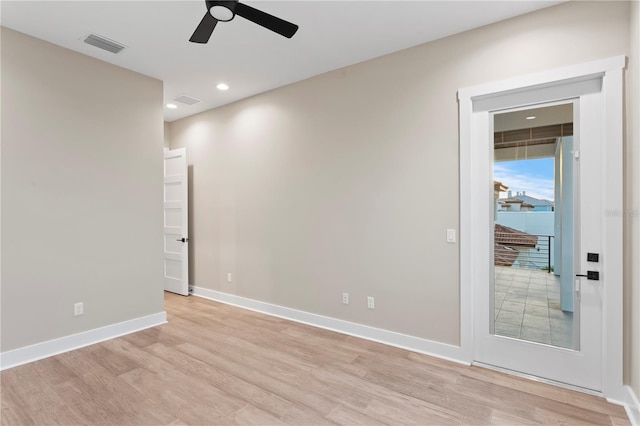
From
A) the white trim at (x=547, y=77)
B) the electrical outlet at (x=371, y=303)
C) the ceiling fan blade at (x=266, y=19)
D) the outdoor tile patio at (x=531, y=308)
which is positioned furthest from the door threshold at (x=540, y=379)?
the ceiling fan blade at (x=266, y=19)

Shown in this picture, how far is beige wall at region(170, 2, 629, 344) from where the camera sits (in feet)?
8.71

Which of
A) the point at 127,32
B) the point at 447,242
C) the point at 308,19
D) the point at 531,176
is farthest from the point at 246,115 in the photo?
the point at 531,176

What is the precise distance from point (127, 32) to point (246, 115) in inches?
69.8

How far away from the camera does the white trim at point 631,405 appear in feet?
6.60

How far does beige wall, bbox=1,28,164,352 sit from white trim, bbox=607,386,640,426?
173 inches

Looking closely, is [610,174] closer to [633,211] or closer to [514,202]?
[633,211]

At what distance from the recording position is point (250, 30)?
2820 millimetres

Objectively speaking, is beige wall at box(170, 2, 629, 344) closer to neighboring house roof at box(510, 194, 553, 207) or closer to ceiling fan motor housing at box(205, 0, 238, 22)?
neighboring house roof at box(510, 194, 553, 207)

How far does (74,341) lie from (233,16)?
3.33 metres

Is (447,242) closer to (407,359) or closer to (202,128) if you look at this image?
(407,359)

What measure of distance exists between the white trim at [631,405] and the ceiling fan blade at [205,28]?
370 cm

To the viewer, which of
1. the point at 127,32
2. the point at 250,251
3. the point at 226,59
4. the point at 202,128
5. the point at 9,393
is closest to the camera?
the point at 9,393

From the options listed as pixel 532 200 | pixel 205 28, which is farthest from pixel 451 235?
pixel 205 28

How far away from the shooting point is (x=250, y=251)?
442cm
